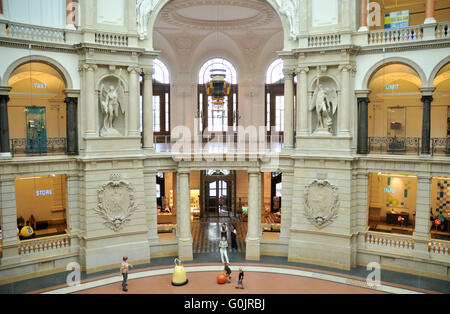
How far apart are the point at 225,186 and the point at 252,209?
8.91 metres

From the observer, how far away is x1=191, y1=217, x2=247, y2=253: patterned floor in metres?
21.5

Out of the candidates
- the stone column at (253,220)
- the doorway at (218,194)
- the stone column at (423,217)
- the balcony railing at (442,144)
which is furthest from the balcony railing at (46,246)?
the balcony railing at (442,144)

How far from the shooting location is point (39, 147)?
17.7 metres

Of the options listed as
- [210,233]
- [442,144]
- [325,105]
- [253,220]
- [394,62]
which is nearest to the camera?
[442,144]

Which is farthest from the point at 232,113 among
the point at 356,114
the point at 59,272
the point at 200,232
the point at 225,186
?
the point at 59,272

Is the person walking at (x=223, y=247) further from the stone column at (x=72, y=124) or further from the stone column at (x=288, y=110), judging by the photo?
the stone column at (x=72, y=124)

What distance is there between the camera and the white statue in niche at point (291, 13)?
1912cm

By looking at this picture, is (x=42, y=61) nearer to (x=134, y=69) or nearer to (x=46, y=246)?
(x=134, y=69)

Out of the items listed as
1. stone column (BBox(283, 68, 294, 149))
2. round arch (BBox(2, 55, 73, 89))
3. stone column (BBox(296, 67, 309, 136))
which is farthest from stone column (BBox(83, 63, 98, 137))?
stone column (BBox(296, 67, 309, 136))

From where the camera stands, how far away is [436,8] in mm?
20984

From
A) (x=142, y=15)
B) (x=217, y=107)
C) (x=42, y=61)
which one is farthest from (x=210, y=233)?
(x=42, y=61)

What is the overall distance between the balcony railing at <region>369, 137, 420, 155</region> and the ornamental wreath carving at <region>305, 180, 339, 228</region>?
2.87 m

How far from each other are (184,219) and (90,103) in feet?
23.3
